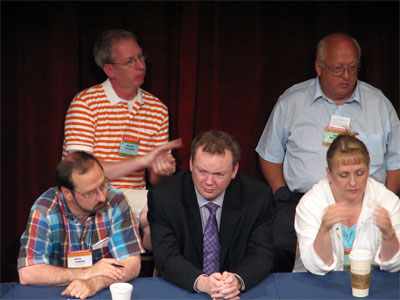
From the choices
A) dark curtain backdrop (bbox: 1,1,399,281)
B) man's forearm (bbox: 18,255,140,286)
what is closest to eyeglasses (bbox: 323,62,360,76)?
dark curtain backdrop (bbox: 1,1,399,281)

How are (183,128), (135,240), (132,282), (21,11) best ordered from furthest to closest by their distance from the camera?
(183,128)
(21,11)
(135,240)
(132,282)

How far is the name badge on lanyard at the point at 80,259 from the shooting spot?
9.51 ft

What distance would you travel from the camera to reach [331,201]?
3057mm

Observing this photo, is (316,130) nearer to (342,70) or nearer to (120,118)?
(342,70)

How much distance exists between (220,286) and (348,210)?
0.77m

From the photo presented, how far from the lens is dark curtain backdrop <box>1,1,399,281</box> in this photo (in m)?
4.04

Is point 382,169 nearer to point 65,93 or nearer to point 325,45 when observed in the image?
point 325,45

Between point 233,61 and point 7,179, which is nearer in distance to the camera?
point 7,179

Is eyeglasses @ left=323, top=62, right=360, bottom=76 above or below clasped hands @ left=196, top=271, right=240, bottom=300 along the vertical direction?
above

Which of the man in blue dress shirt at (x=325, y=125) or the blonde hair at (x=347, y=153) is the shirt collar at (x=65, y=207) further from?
the man in blue dress shirt at (x=325, y=125)

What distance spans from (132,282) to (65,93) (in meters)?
1.85

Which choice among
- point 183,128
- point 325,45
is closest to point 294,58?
point 325,45

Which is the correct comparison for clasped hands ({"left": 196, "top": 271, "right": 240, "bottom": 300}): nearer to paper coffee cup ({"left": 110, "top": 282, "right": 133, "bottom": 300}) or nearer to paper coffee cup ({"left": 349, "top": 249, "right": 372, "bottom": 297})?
paper coffee cup ({"left": 110, "top": 282, "right": 133, "bottom": 300})

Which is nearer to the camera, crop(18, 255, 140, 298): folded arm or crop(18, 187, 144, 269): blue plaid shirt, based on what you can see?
crop(18, 255, 140, 298): folded arm
